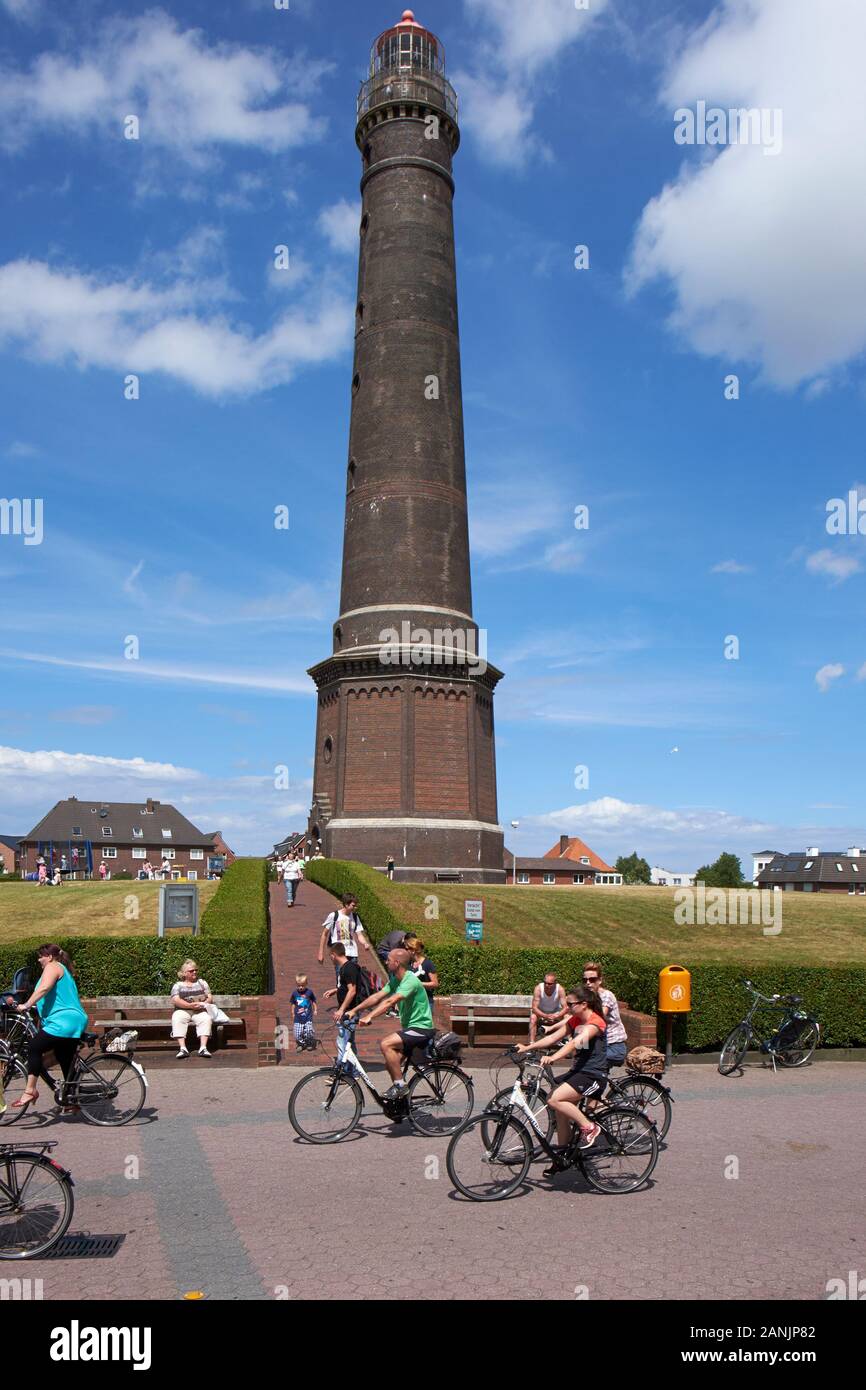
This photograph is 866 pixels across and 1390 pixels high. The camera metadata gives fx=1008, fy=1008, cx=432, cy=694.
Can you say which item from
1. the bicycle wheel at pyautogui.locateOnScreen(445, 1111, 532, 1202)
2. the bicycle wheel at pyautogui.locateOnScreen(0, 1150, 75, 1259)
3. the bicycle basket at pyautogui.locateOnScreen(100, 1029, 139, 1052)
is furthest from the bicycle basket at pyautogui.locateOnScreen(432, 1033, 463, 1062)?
the bicycle wheel at pyautogui.locateOnScreen(0, 1150, 75, 1259)

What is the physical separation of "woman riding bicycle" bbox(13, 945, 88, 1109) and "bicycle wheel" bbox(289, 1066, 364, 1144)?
2447mm

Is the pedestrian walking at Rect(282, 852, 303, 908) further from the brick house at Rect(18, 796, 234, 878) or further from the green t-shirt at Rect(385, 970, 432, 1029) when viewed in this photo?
the brick house at Rect(18, 796, 234, 878)

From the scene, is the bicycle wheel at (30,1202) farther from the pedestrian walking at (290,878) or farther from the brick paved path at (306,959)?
the pedestrian walking at (290,878)

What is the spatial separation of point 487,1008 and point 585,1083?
20.3 feet

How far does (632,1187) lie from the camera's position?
355 inches

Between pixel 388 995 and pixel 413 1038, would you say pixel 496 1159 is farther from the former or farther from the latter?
pixel 388 995

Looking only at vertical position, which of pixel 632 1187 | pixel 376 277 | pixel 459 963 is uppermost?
pixel 376 277

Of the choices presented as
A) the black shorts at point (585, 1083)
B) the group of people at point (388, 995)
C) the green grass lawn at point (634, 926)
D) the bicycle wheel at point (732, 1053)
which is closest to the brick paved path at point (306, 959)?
the group of people at point (388, 995)

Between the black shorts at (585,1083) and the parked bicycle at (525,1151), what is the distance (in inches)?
6.6

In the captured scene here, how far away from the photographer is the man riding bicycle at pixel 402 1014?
1082 cm
